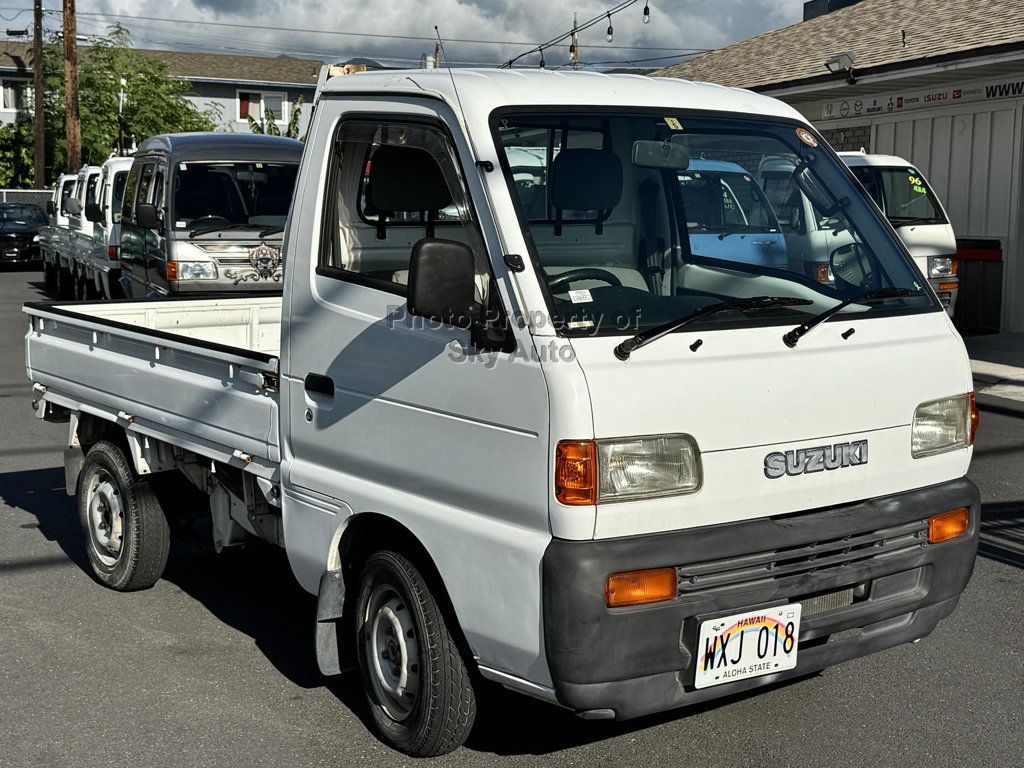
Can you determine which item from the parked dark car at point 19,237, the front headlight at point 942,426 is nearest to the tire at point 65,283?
the parked dark car at point 19,237

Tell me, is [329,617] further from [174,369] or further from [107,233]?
[107,233]

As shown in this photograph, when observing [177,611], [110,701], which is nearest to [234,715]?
[110,701]

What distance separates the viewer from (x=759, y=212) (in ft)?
15.0

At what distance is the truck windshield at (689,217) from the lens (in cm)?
390

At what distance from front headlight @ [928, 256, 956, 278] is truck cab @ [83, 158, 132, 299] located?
9297 mm

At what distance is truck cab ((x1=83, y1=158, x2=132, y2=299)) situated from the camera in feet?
50.2

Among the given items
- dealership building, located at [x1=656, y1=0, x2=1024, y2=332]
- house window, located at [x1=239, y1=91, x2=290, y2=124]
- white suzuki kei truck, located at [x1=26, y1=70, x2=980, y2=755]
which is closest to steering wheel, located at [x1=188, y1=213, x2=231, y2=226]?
white suzuki kei truck, located at [x1=26, y1=70, x2=980, y2=755]

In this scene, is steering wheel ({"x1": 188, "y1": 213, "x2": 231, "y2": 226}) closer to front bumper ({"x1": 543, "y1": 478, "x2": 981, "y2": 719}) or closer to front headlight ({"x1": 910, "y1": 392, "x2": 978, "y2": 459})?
front headlight ({"x1": 910, "y1": 392, "x2": 978, "y2": 459})

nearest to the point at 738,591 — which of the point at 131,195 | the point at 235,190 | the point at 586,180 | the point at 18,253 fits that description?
the point at 586,180

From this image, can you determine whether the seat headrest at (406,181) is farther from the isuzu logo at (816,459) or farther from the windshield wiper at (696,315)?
the isuzu logo at (816,459)

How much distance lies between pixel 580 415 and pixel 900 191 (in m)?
12.1

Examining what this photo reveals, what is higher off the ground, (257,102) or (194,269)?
(257,102)

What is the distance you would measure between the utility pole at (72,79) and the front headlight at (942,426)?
3318 centimetres

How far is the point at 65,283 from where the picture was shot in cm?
2180
